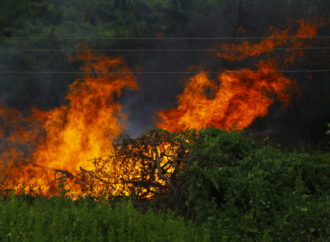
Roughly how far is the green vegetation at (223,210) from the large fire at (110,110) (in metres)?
10.1

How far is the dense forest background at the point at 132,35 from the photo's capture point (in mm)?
21625

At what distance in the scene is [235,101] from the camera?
2083 cm

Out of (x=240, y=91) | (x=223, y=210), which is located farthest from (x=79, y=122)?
(x=223, y=210)

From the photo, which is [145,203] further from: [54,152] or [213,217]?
[54,152]

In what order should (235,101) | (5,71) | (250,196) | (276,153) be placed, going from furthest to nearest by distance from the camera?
(5,71)
(235,101)
(276,153)
(250,196)

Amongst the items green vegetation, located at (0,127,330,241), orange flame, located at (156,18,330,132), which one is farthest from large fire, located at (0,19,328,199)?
green vegetation, located at (0,127,330,241)

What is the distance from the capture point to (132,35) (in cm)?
2256

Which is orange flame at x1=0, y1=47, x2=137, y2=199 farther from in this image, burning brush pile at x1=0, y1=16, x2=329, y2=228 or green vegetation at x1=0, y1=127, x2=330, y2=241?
green vegetation at x1=0, y1=127, x2=330, y2=241

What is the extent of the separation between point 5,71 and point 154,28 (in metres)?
8.95

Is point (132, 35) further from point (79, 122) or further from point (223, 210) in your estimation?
point (223, 210)

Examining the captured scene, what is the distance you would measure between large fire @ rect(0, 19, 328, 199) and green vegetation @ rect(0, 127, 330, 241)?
1010 centimetres

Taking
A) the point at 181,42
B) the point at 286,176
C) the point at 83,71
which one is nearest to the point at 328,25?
the point at 181,42

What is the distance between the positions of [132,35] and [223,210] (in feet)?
51.9

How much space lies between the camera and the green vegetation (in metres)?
6.80
